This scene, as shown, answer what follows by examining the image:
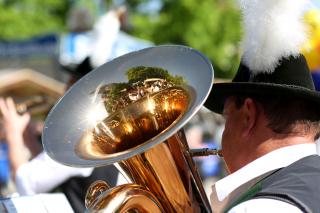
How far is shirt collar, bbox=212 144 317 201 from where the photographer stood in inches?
76.5

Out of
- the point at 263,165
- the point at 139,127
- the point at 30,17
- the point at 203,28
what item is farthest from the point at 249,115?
the point at 30,17

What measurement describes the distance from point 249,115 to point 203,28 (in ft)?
47.0

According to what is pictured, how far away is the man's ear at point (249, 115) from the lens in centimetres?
204

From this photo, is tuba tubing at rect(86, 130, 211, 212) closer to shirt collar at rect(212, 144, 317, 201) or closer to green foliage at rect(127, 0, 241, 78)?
shirt collar at rect(212, 144, 317, 201)

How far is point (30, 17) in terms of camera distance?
19.1 metres

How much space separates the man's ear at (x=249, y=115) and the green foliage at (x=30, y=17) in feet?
55.3

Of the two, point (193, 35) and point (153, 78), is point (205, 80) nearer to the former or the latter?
point (153, 78)

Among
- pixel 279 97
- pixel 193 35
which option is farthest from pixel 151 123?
pixel 193 35

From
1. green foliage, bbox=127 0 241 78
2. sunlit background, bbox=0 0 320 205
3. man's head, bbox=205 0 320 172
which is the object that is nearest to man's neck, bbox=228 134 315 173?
man's head, bbox=205 0 320 172

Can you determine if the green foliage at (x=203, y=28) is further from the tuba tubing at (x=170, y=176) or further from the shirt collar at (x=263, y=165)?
the shirt collar at (x=263, y=165)

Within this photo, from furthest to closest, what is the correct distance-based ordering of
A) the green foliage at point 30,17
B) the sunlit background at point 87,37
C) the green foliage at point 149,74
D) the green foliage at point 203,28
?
1. the green foliage at point 30,17
2. the green foliage at point 203,28
3. the sunlit background at point 87,37
4. the green foliage at point 149,74

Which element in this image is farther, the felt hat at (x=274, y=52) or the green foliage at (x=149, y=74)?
the green foliage at (x=149, y=74)

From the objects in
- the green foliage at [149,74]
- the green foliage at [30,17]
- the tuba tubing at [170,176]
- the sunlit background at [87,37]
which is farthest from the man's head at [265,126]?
the green foliage at [30,17]

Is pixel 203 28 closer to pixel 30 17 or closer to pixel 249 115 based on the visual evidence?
Answer: pixel 30 17
